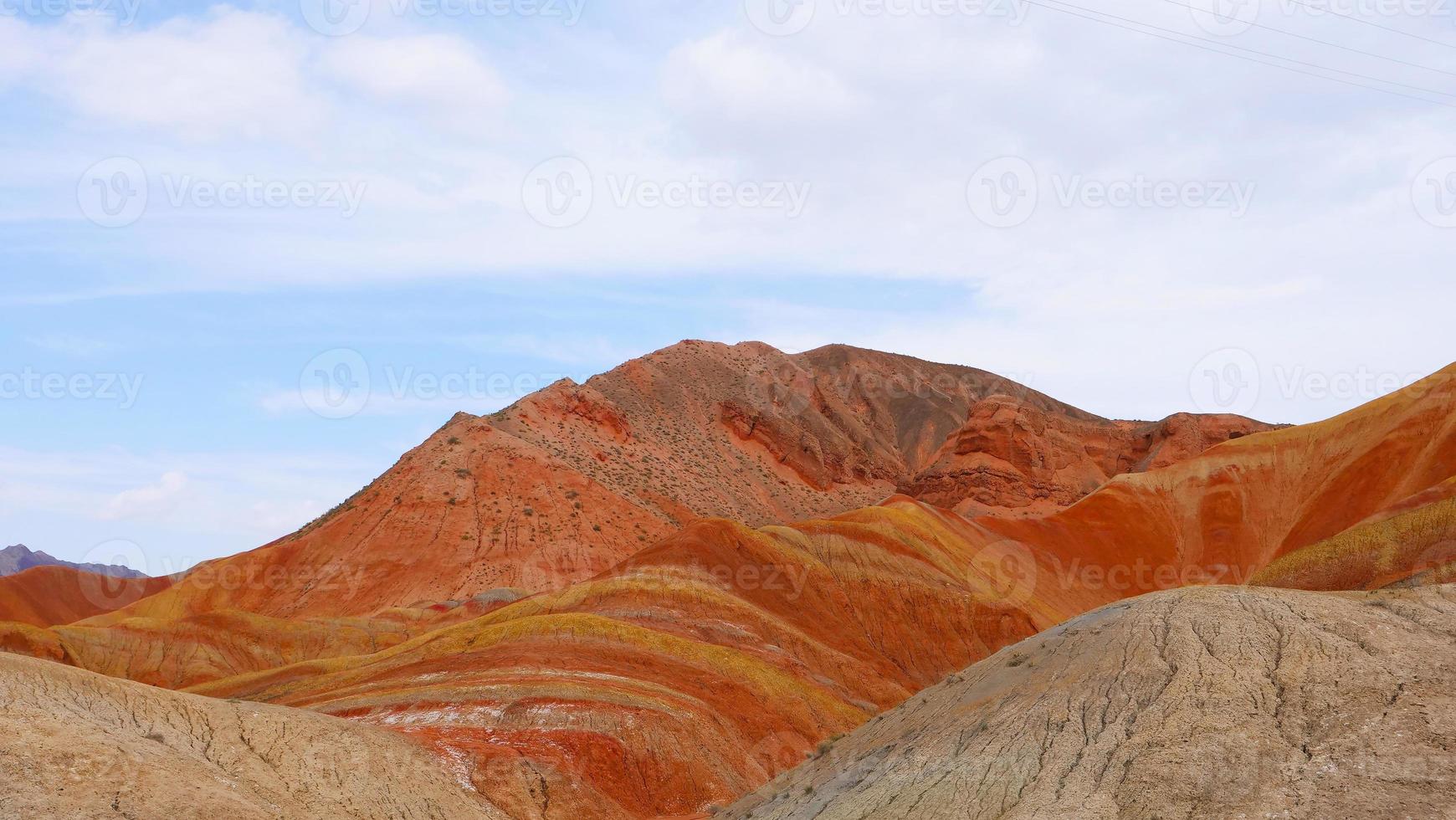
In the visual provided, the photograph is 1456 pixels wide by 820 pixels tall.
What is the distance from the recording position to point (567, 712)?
35438 millimetres

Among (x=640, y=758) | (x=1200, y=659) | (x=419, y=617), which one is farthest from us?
(x=419, y=617)

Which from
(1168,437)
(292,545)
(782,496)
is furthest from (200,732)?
(1168,437)

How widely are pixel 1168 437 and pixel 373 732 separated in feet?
296

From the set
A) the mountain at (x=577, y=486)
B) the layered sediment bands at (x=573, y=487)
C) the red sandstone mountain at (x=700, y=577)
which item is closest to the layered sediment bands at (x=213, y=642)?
the red sandstone mountain at (x=700, y=577)

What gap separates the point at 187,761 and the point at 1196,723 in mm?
18662

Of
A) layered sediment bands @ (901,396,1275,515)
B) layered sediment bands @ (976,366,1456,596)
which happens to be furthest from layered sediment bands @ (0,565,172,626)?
layered sediment bands @ (976,366,1456,596)

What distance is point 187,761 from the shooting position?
23188mm

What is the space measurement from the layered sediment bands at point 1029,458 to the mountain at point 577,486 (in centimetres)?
107

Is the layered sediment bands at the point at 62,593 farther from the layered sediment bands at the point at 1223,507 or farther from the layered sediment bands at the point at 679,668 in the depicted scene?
the layered sediment bands at the point at 1223,507

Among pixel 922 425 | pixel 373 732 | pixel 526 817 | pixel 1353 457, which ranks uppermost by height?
pixel 922 425

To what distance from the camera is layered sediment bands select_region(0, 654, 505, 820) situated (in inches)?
803

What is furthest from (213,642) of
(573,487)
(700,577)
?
(573,487)

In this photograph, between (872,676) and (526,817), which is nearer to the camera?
(526,817)

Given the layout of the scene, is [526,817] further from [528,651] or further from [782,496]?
[782,496]
